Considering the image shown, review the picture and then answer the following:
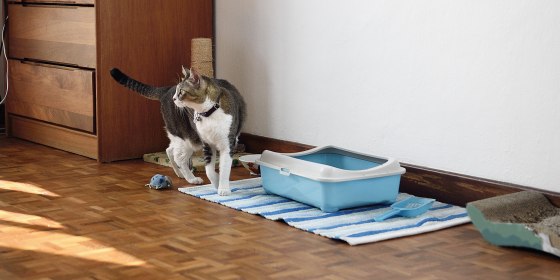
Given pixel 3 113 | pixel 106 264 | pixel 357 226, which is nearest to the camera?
pixel 106 264

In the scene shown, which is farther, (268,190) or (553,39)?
(268,190)

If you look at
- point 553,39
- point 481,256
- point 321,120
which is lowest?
point 481,256

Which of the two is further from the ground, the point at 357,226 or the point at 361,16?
the point at 361,16

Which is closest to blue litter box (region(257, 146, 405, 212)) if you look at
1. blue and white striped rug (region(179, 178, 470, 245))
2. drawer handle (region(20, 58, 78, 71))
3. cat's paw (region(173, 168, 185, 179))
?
blue and white striped rug (region(179, 178, 470, 245))

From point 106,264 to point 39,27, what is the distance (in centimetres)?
235

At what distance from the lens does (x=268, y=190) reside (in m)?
3.46

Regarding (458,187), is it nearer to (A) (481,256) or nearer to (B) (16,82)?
(A) (481,256)

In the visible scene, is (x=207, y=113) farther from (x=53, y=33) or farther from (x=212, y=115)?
(x=53, y=33)

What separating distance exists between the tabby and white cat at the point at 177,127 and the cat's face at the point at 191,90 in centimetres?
17

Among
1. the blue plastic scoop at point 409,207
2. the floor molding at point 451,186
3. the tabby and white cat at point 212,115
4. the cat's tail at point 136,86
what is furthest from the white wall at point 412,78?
the cat's tail at point 136,86

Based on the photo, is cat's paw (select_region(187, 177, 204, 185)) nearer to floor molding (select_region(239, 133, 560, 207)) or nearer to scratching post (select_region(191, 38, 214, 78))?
scratching post (select_region(191, 38, 214, 78))

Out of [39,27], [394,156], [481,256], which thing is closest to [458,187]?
[394,156]

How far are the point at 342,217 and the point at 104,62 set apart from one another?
159cm

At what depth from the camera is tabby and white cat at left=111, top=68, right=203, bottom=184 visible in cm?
360
